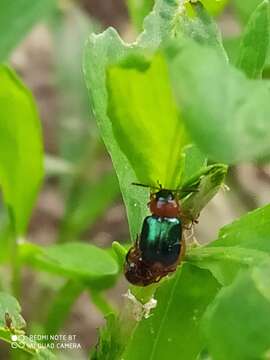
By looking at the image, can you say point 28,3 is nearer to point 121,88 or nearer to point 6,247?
point 6,247

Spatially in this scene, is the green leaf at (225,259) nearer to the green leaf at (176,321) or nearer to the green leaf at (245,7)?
the green leaf at (176,321)

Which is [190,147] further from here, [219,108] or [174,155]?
[219,108]

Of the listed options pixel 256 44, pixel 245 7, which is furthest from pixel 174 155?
pixel 245 7

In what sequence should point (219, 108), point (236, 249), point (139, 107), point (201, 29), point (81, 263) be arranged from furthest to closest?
1. point (81, 263)
2. point (201, 29)
3. point (236, 249)
4. point (139, 107)
5. point (219, 108)

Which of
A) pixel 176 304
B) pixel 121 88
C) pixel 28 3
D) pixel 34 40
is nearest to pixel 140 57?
pixel 121 88

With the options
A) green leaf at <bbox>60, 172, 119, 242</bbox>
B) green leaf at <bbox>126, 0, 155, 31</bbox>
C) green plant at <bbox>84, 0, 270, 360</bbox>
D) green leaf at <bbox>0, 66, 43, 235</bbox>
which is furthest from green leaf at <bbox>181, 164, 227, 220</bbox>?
green leaf at <bbox>60, 172, 119, 242</bbox>
